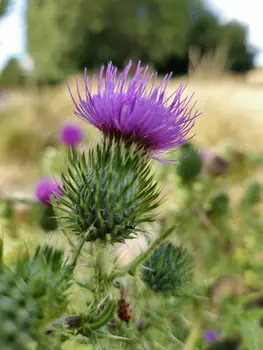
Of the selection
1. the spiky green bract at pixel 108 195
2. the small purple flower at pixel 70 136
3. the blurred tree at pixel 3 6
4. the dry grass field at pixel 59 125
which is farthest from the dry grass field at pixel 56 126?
the spiky green bract at pixel 108 195

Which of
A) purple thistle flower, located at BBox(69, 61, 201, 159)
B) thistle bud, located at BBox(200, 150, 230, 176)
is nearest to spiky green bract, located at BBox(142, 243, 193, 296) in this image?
purple thistle flower, located at BBox(69, 61, 201, 159)

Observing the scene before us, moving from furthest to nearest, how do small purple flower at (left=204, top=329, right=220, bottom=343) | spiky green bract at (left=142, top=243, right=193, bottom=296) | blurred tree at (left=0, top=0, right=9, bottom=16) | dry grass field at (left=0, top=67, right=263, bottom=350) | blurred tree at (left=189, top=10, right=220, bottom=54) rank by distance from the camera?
blurred tree at (left=189, top=10, right=220, bottom=54) < dry grass field at (left=0, top=67, right=263, bottom=350) < blurred tree at (left=0, top=0, right=9, bottom=16) < small purple flower at (left=204, top=329, right=220, bottom=343) < spiky green bract at (left=142, top=243, right=193, bottom=296)

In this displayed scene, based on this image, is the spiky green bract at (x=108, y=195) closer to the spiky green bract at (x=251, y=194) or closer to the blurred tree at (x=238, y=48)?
the spiky green bract at (x=251, y=194)

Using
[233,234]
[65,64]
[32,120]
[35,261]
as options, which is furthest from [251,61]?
[35,261]

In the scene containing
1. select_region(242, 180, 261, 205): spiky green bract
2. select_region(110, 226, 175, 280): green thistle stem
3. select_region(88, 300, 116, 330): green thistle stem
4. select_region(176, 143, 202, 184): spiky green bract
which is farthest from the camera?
select_region(242, 180, 261, 205): spiky green bract

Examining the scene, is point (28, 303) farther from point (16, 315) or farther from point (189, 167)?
point (189, 167)

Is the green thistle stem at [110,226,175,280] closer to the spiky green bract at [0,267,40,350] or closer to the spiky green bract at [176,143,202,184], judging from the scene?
the spiky green bract at [0,267,40,350]
